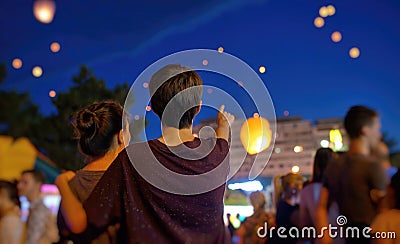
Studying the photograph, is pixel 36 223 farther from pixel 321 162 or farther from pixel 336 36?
pixel 336 36

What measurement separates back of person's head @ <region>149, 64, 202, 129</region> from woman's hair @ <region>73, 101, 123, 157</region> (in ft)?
0.63

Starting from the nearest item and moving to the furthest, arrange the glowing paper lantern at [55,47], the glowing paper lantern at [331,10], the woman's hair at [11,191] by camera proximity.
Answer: the woman's hair at [11,191]
the glowing paper lantern at [331,10]
the glowing paper lantern at [55,47]

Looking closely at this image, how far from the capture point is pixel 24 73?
10023mm

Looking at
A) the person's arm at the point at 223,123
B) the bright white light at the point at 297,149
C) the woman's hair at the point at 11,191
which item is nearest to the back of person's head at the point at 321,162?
the person's arm at the point at 223,123

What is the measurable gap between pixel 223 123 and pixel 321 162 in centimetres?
87

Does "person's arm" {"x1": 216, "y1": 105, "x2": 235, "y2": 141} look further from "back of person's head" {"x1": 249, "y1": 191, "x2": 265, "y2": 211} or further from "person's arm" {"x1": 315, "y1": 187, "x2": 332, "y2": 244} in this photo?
"back of person's head" {"x1": 249, "y1": 191, "x2": 265, "y2": 211}

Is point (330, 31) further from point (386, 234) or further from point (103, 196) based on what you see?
point (103, 196)

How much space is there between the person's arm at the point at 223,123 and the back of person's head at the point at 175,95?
50mm

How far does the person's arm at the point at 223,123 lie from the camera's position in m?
0.91

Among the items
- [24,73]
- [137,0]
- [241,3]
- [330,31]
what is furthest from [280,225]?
[24,73]

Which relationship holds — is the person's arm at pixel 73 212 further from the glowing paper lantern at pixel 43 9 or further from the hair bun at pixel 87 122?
the glowing paper lantern at pixel 43 9

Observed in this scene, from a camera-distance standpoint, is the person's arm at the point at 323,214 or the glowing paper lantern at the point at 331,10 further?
the glowing paper lantern at the point at 331,10

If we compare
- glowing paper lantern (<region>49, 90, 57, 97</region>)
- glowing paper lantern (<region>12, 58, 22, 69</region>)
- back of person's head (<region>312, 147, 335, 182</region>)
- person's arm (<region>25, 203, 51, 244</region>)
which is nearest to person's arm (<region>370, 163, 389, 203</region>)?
back of person's head (<region>312, 147, 335, 182</region>)

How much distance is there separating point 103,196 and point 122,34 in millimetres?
8002
